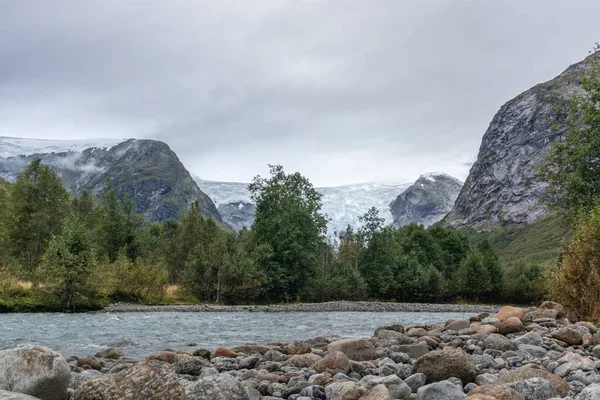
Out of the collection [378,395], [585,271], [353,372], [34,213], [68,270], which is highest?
[34,213]

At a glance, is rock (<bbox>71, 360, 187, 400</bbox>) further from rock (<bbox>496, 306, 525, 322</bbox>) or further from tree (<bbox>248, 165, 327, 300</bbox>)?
tree (<bbox>248, 165, 327, 300</bbox>)

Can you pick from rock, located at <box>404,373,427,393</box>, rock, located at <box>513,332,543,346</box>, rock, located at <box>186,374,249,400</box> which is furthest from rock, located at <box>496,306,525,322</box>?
rock, located at <box>186,374,249,400</box>

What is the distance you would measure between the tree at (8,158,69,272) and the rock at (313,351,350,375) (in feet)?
165

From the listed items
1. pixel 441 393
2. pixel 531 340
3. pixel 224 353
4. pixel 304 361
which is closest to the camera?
pixel 441 393

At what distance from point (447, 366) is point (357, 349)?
10.4 ft

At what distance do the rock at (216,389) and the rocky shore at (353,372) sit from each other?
0.01 m

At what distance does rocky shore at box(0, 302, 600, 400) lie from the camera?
5.80m

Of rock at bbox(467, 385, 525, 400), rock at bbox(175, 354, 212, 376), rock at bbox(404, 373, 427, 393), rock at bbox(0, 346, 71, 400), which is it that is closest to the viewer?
rock at bbox(467, 385, 525, 400)

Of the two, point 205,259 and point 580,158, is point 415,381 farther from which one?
point 205,259

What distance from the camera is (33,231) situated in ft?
177

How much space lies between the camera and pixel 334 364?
965cm

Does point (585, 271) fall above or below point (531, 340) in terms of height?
above

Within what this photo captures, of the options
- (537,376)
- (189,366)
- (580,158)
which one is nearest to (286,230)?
(580,158)

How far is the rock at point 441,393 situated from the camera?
23.1 ft
